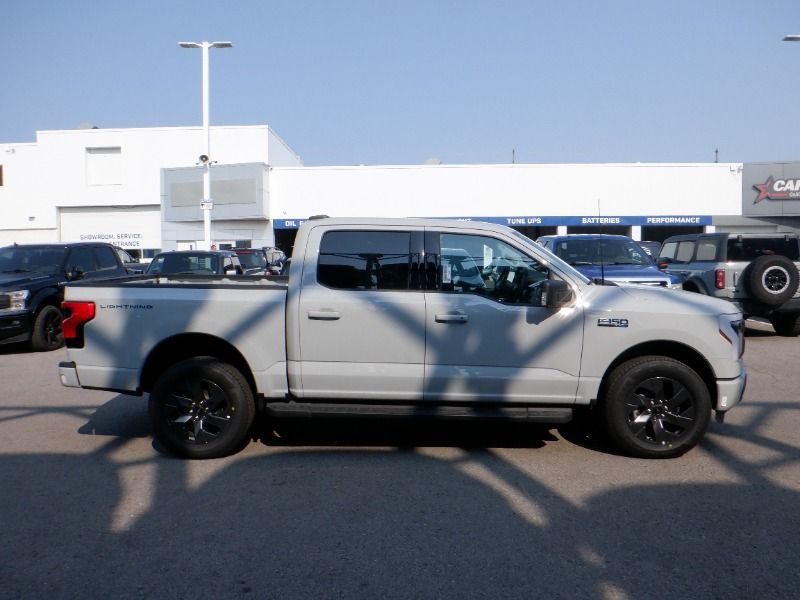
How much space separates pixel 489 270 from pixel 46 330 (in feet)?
29.6

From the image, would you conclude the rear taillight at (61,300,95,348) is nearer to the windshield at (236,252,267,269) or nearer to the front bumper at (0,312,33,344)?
the front bumper at (0,312,33,344)

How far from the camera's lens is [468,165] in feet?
130

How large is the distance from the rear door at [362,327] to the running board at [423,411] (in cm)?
9

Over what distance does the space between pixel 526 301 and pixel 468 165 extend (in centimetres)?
3504

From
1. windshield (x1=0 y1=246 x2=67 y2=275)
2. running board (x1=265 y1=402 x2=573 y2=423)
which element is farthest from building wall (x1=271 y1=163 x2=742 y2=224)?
running board (x1=265 y1=402 x2=573 y2=423)

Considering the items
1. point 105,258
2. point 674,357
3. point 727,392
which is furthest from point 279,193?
point 727,392

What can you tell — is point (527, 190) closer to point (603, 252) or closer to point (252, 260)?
point (252, 260)

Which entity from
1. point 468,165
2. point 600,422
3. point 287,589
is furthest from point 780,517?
point 468,165

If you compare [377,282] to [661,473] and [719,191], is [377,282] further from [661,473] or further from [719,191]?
[719,191]

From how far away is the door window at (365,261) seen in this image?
18.7ft

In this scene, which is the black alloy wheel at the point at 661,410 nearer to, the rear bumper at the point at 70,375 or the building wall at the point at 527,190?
Answer: the rear bumper at the point at 70,375

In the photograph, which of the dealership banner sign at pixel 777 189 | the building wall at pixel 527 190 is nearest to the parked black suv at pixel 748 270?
the building wall at pixel 527 190

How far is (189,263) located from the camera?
15.5 m

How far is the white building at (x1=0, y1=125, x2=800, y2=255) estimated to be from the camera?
129 feet
